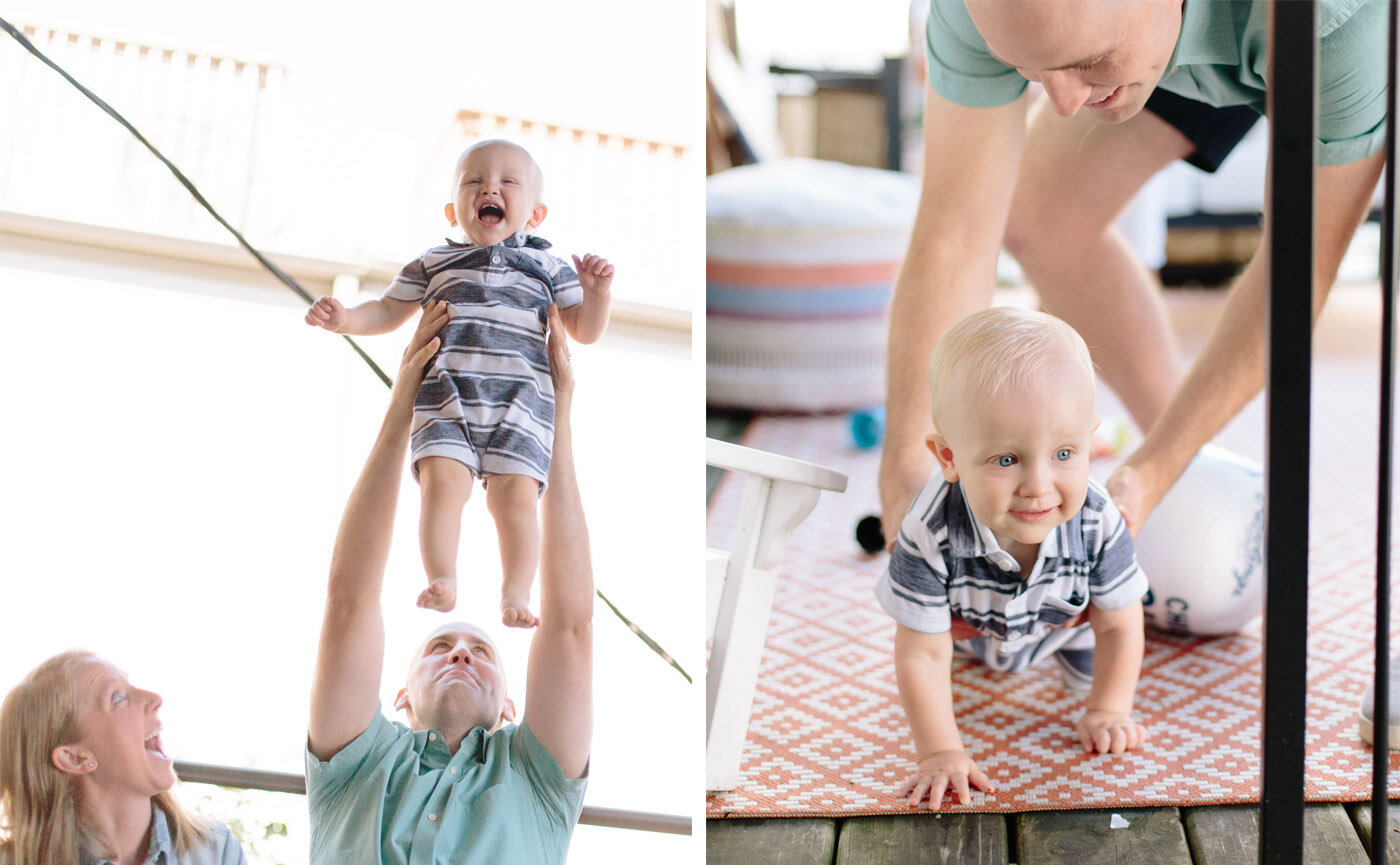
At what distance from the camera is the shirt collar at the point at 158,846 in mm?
931

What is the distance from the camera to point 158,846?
940 millimetres

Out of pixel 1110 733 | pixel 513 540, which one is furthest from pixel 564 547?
pixel 1110 733

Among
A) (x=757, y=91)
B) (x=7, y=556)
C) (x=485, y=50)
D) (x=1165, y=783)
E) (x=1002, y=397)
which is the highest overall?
(x=757, y=91)

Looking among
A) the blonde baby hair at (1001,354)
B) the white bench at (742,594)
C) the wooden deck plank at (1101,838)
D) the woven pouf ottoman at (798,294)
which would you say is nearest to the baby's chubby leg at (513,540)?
the white bench at (742,594)

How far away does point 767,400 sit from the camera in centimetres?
264

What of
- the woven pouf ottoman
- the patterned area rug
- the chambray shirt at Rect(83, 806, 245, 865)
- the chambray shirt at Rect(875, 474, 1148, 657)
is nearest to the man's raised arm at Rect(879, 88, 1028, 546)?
the chambray shirt at Rect(875, 474, 1148, 657)

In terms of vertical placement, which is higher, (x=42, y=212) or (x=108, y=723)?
(x=42, y=212)

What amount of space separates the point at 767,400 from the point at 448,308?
174cm

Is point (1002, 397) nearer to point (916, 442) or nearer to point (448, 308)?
point (916, 442)

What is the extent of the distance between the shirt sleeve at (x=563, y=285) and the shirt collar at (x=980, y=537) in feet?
1.29

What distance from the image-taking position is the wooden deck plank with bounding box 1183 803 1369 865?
3.39 ft

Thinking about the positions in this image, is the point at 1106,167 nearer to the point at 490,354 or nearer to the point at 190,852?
the point at 490,354

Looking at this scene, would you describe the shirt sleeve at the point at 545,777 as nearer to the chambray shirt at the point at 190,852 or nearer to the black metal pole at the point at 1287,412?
the chambray shirt at the point at 190,852

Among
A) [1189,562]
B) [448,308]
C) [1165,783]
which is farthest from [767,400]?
[448,308]
